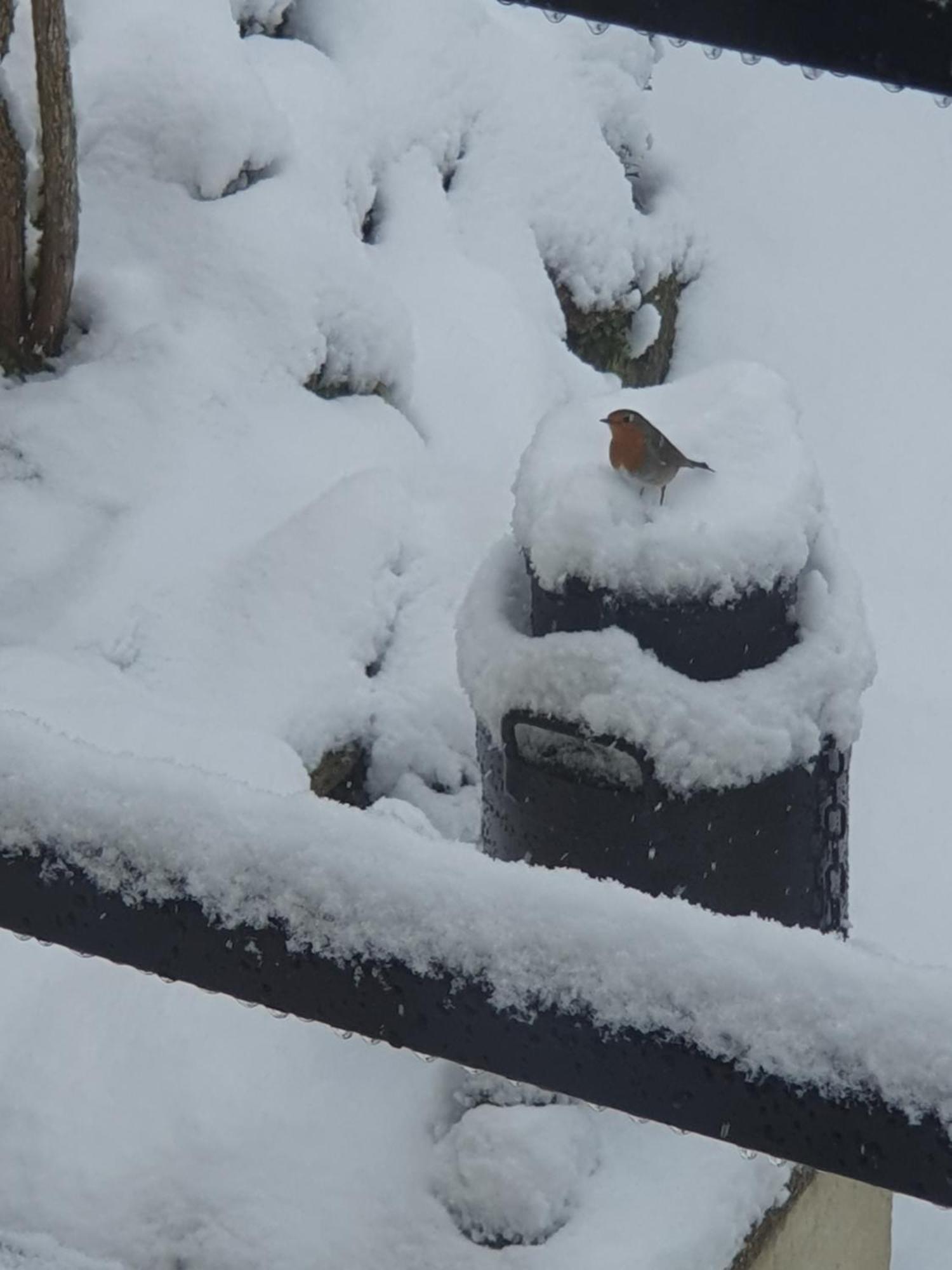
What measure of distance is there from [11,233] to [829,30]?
365 centimetres

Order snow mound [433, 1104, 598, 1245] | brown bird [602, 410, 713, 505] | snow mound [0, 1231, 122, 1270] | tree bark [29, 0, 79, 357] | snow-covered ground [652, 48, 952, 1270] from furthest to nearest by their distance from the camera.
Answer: snow-covered ground [652, 48, 952, 1270] < tree bark [29, 0, 79, 357] < brown bird [602, 410, 713, 505] < snow mound [433, 1104, 598, 1245] < snow mound [0, 1231, 122, 1270]

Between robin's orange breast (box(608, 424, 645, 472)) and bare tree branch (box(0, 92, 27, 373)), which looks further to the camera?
bare tree branch (box(0, 92, 27, 373))

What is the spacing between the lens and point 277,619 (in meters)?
3.76

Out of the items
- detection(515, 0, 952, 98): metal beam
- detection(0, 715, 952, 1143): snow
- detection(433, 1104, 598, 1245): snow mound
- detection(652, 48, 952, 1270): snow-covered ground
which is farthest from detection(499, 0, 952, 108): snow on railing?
detection(652, 48, 952, 1270): snow-covered ground

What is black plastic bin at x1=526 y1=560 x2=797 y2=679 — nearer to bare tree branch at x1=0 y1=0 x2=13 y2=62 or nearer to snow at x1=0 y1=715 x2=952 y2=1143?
snow at x1=0 y1=715 x2=952 y2=1143

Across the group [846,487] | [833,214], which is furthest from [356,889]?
[833,214]

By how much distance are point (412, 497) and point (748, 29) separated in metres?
3.87

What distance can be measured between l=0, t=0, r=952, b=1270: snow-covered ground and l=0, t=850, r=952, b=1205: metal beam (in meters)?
0.03

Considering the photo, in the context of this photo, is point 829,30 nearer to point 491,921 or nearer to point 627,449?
point 491,921

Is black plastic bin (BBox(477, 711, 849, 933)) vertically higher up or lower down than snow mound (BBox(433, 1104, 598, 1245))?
higher up

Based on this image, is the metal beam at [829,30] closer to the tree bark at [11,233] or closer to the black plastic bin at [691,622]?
the black plastic bin at [691,622]

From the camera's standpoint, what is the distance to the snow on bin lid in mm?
2246

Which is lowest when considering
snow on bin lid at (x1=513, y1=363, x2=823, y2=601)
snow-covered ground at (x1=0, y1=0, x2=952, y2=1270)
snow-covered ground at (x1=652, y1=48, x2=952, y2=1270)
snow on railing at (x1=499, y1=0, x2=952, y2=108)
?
snow-covered ground at (x1=652, y1=48, x2=952, y2=1270)

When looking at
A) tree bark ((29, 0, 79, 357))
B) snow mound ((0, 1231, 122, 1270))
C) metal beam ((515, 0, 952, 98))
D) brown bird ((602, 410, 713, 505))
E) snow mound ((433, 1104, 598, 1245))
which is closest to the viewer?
metal beam ((515, 0, 952, 98))
